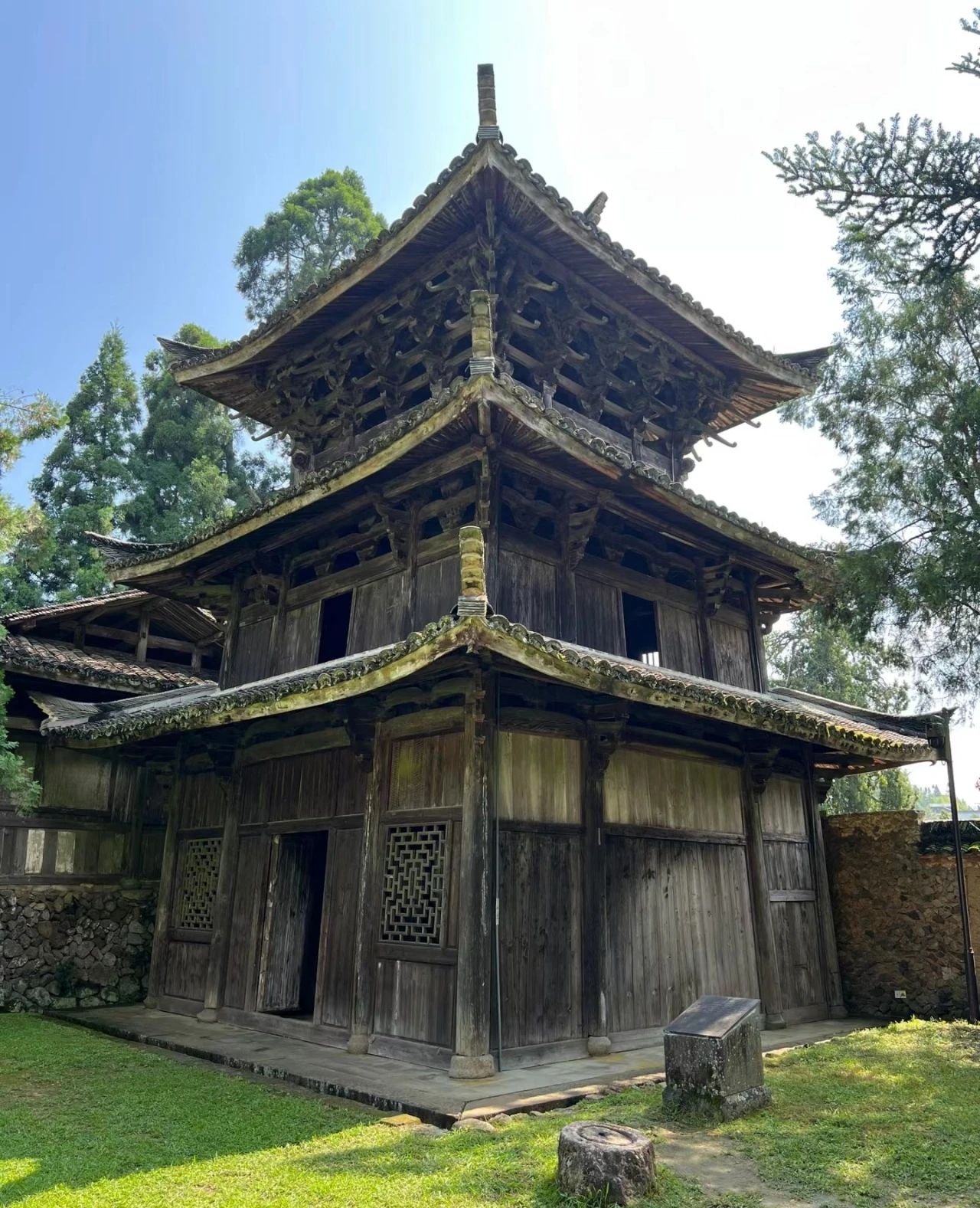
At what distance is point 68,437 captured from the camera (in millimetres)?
27641

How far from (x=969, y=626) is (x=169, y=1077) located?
8.97 meters

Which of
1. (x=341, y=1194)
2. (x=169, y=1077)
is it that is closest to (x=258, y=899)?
(x=169, y=1077)

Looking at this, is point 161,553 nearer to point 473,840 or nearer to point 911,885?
point 473,840

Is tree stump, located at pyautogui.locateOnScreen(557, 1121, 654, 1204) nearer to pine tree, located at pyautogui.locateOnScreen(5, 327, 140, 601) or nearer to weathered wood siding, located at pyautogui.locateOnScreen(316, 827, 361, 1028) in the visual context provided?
weathered wood siding, located at pyautogui.locateOnScreen(316, 827, 361, 1028)

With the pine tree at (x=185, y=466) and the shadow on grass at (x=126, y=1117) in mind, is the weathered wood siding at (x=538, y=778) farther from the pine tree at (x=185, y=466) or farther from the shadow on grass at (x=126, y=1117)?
the pine tree at (x=185, y=466)

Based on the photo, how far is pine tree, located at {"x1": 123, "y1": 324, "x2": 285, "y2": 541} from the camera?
89.4 feet

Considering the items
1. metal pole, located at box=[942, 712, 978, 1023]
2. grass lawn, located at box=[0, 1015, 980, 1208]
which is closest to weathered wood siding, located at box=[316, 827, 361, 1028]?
grass lawn, located at box=[0, 1015, 980, 1208]

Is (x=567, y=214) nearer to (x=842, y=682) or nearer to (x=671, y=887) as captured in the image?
(x=671, y=887)

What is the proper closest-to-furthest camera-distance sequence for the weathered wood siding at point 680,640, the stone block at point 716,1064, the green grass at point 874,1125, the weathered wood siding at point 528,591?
the green grass at point 874,1125 → the stone block at point 716,1064 → the weathered wood siding at point 528,591 → the weathered wood siding at point 680,640

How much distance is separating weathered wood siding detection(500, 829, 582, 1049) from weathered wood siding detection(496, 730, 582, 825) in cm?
22

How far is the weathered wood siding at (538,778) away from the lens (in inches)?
339

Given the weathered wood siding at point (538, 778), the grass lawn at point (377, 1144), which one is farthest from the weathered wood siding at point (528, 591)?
the grass lawn at point (377, 1144)

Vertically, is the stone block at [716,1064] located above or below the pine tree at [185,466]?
below

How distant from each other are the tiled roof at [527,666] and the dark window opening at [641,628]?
3.58ft
